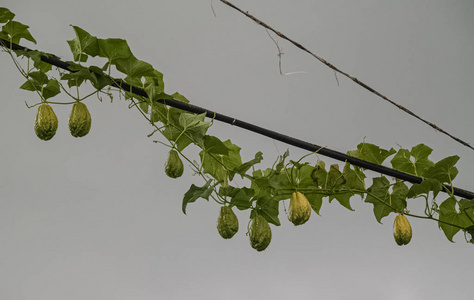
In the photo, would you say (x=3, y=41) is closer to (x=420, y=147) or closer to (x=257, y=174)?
(x=257, y=174)

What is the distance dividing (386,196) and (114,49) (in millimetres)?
410

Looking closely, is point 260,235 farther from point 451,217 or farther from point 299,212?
point 451,217

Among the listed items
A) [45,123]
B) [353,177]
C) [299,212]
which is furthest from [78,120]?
[353,177]

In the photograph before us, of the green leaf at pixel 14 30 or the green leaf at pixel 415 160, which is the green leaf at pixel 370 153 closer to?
the green leaf at pixel 415 160

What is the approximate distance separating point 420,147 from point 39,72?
0.50 meters

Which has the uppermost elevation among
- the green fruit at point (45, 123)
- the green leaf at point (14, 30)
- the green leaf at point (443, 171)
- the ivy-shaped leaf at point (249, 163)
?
the green leaf at point (443, 171)

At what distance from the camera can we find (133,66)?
56 centimetres

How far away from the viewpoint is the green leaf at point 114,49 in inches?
21.3

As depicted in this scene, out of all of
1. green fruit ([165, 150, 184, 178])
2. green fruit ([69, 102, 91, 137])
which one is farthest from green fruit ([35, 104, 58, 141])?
green fruit ([165, 150, 184, 178])

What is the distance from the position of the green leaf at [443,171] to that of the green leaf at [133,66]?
37cm

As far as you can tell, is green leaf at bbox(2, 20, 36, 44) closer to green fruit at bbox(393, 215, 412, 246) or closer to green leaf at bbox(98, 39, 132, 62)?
green leaf at bbox(98, 39, 132, 62)

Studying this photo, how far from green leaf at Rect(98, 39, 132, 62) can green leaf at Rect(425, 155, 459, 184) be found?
40 cm

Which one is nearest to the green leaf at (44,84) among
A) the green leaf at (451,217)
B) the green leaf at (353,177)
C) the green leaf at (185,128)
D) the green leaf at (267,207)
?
the green leaf at (185,128)

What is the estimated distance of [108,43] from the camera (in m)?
0.54
